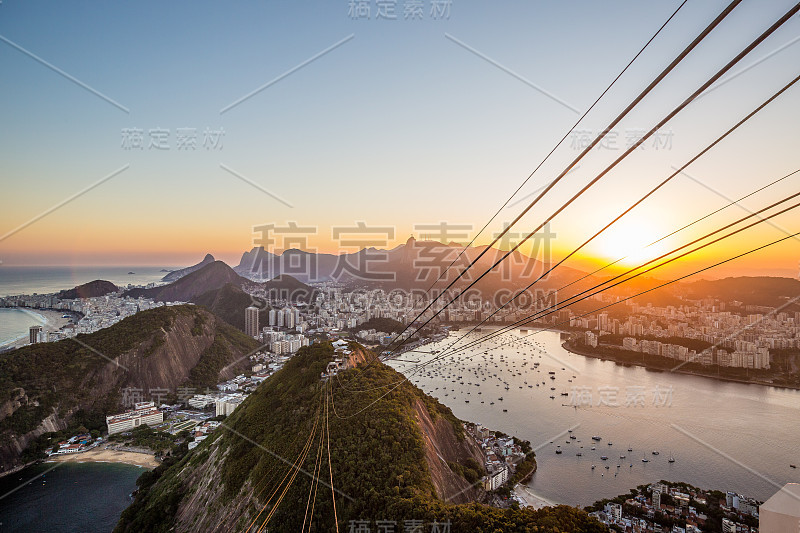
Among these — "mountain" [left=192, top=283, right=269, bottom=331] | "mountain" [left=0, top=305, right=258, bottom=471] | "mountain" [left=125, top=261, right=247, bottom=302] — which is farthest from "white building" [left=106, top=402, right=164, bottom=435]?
"mountain" [left=125, top=261, right=247, bottom=302]

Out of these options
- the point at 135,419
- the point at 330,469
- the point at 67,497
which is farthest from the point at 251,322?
the point at 330,469

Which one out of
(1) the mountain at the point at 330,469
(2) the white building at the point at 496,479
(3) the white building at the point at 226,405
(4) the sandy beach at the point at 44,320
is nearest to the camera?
(1) the mountain at the point at 330,469

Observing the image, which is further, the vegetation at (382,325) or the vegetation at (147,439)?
the vegetation at (382,325)

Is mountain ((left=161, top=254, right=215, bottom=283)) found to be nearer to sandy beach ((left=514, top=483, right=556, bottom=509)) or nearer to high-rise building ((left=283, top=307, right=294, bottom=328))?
high-rise building ((left=283, top=307, right=294, bottom=328))

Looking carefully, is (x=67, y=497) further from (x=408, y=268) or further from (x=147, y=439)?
(x=408, y=268)

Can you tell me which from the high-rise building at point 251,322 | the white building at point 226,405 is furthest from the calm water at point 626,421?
the high-rise building at point 251,322

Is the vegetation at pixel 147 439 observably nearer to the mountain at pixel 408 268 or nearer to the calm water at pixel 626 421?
the calm water at pixel 626 421

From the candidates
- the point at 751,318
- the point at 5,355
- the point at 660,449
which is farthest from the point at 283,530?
the point at 751,318
